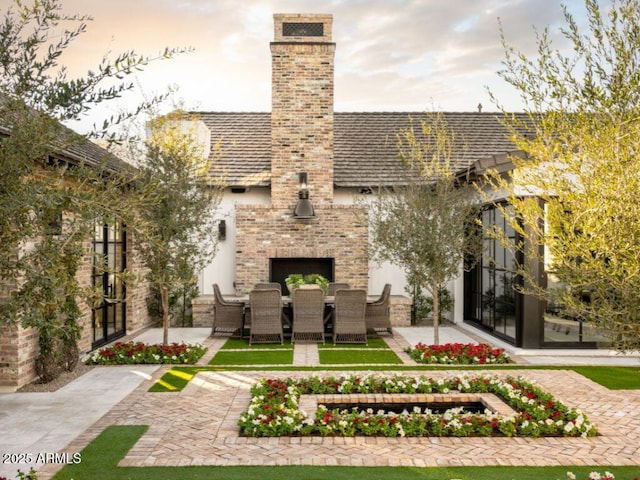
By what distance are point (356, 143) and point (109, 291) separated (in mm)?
8841

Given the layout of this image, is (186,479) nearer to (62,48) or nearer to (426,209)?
(62,48)

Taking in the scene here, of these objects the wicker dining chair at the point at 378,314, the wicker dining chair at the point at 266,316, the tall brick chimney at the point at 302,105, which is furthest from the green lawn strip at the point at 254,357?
the tall brick chimney at the point at 302,105

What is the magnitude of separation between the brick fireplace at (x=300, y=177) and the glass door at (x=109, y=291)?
3.17 meters

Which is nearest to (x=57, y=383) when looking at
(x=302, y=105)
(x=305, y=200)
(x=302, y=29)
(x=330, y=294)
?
(x=330, y=294)

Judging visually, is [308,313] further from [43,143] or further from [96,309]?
[43,143]

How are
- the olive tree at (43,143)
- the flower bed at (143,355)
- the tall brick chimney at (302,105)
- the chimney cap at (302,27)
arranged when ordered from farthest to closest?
the chimney cap at (302,27) < the tall brick chimney at (302,105) < the flower bed at (143,355) < the olive tree at (43,143)

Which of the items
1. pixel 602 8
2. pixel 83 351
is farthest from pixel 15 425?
pixel 602 8

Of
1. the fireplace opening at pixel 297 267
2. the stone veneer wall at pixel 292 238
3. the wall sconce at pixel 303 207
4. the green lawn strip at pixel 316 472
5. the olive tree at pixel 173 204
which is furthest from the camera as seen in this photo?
the fireplace opening at pixel 297 267

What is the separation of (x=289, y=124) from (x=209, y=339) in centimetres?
589

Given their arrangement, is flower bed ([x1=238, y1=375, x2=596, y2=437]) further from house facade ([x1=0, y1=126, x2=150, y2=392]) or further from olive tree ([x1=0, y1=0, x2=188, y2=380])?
olive tree ([x1=0, y1=0, x2=188, y2=380])

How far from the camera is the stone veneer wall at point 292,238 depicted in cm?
1508

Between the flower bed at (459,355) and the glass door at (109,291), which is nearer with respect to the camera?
the flower bed at (459,355)

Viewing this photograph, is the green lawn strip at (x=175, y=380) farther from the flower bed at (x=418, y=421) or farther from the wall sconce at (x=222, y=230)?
the wall sconce at (x=222, y=230)

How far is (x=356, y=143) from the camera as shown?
17.7 m
